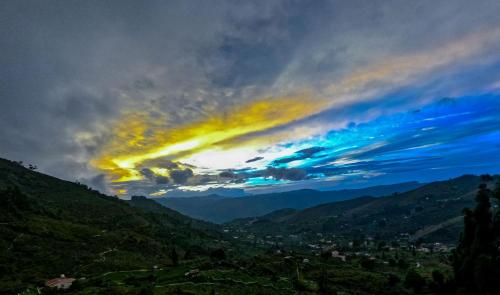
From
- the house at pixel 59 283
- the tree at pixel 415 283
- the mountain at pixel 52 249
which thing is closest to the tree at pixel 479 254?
the tree at pixel 415 283

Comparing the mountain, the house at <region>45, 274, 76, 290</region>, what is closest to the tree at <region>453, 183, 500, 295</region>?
the house at <region>45, 274, 76, 290</region>

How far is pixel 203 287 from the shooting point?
6444 centimetres

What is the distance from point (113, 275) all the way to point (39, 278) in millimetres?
20032

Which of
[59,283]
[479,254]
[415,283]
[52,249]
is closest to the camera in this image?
[479,254]

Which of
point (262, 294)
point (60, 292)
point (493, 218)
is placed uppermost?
point (493, 218)

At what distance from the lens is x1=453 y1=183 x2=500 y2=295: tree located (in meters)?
58.8

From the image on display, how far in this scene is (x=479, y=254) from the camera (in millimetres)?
63656

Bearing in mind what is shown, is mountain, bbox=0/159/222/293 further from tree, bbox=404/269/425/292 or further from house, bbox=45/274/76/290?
tree, bbox=404/269/425/292

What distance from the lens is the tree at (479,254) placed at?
58.8 metres

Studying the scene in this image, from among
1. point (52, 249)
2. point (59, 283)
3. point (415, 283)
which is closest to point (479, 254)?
point (415, 283)

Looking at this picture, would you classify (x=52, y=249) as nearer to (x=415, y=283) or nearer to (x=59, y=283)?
(x=59, y=283)

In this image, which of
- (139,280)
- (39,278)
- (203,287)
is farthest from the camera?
(39,278)

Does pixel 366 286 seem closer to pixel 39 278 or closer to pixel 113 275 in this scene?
pixel 113 275

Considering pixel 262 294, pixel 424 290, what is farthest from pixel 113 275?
pixel 424 290
